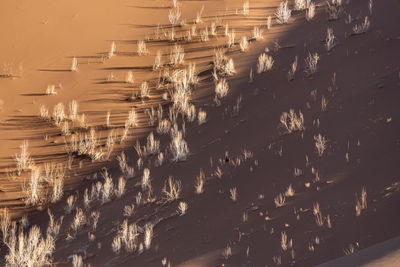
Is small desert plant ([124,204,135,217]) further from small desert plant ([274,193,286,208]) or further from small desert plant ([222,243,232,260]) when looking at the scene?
small desert plant ([274,193,286,208])

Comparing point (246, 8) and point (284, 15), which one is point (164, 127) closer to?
point (284, 15)

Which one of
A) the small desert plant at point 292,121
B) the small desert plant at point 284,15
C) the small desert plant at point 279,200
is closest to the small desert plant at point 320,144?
the small desert plant at point 292,121

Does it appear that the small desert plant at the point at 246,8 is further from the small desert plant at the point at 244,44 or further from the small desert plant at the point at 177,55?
the small desert plant at the point at 177,55

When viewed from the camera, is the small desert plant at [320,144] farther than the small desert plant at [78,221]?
No

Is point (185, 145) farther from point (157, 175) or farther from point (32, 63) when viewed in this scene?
point (32, 63)

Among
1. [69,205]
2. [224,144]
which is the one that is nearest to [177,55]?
[224,144]

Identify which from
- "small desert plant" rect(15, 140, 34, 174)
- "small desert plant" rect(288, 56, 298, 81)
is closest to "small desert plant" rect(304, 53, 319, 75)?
"small desert plant" rect(288, 56, 298, 81)
